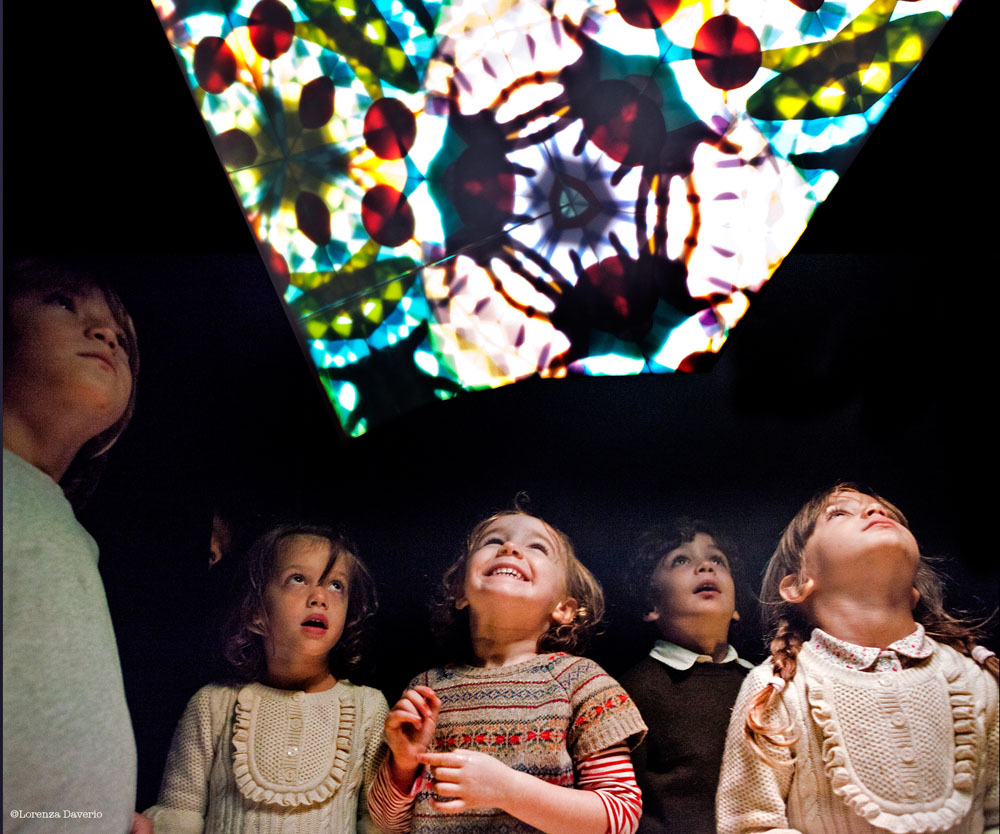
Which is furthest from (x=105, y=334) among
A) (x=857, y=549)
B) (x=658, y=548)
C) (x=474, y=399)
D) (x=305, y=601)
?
(x=857, y=549)

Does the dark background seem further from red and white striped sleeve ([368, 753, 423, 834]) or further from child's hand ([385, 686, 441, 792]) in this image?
red and white striped sleeve ([368, 753, 423, 834])

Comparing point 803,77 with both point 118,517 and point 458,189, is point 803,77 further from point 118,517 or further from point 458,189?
point 118,517

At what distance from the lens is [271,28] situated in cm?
197

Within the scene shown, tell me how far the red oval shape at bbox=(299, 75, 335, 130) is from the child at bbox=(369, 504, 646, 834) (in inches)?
44.3

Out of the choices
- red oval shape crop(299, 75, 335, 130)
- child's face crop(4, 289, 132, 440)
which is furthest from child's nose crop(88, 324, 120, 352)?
red oval shape crop(299, 75, 335, 130)

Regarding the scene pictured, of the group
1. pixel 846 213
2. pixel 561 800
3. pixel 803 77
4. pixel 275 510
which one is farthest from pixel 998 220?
pixel 275 510

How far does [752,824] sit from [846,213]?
167 centimetres

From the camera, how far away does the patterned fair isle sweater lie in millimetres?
2021

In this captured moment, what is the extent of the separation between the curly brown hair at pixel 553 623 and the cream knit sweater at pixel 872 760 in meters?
0.44

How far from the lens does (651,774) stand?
81.7 inches

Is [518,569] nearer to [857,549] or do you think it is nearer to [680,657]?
[680,657]

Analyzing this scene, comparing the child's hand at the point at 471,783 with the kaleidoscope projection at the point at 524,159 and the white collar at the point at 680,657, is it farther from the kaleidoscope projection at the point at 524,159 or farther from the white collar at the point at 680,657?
the kaleidoscope projection at the point at 524,159

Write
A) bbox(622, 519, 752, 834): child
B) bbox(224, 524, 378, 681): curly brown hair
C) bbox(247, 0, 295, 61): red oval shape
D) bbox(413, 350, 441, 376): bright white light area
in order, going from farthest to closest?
bbox(413, 350, 441, 376): bright white light area, bbox(224, 524, 378, 681): curly brown hair, bbox(622, 519, 752, 834): child, bbox(247, 0, 295, 61): red oval shape

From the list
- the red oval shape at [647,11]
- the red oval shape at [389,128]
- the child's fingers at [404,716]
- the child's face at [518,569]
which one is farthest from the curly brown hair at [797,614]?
the red oval shape at [389,128]
